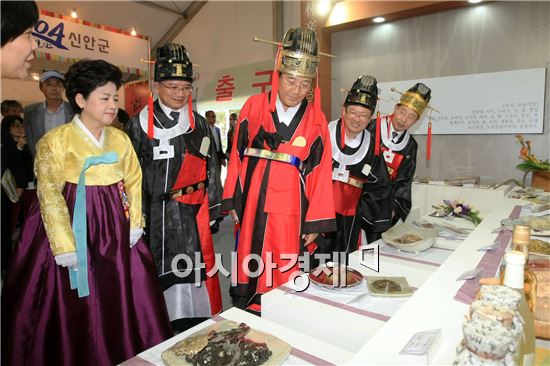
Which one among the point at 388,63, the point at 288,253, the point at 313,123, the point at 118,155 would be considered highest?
the point at 388,63

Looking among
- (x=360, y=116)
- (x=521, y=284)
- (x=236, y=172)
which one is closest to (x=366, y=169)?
(x=360, y=116)

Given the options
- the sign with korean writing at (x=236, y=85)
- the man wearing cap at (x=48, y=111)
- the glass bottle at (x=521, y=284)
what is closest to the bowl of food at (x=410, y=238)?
the glass bottle at (x=521, y=284)

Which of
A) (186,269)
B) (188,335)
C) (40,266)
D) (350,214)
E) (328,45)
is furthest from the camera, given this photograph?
(328,45)

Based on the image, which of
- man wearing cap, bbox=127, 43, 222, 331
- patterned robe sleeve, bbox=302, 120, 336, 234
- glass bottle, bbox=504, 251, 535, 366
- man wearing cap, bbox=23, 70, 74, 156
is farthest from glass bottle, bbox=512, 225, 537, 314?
man wearing cap, bbox=23, 70, 74, 156

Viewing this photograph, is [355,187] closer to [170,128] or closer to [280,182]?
[280,182]

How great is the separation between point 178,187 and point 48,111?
1.50 metres

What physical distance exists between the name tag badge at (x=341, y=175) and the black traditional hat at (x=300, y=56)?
2.12 ft

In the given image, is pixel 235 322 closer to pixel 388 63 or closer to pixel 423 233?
pixel 423 233

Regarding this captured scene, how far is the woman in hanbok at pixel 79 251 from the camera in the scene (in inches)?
57.1

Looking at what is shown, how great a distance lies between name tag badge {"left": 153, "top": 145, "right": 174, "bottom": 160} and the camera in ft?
6.47

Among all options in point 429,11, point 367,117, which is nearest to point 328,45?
point 429,11

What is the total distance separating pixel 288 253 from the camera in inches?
73.2

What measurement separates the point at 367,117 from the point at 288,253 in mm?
939

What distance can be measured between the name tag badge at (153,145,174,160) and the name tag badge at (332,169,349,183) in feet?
3.06
